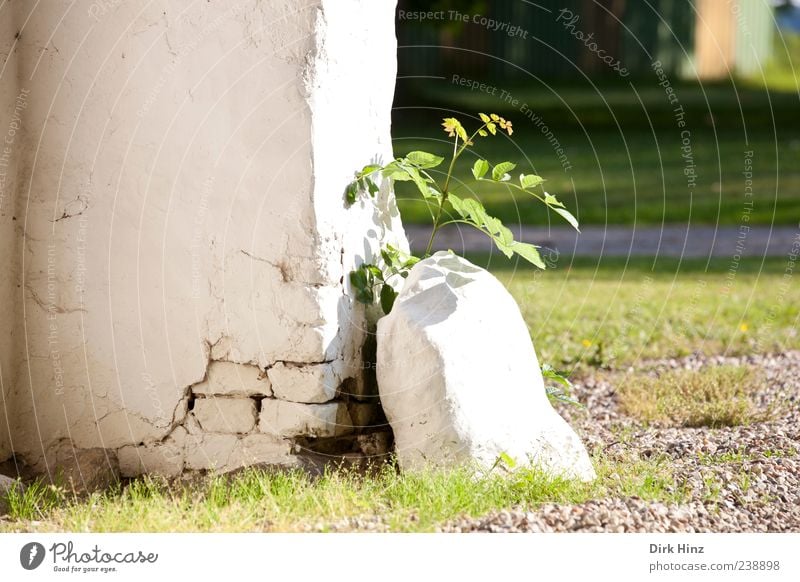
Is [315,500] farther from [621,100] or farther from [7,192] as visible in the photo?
[621,100]

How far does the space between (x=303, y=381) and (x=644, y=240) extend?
7649mm

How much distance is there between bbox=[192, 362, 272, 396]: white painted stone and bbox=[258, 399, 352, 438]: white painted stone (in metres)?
0.07

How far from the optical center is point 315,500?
386 cm

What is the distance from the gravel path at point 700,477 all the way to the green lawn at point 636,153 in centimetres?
319

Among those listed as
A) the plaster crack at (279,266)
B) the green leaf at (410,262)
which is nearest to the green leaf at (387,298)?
the green leaf at (410,262)

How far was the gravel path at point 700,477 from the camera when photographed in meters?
3.74

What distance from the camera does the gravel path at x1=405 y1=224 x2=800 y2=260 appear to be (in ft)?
34.9

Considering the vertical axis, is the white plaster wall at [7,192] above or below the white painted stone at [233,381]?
above

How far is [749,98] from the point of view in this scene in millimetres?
21281

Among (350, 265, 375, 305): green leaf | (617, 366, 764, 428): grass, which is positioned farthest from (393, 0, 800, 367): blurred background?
(350, 265, 375, 305): green leaf

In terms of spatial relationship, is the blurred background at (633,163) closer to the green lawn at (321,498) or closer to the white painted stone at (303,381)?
the green lawn at (321,498)

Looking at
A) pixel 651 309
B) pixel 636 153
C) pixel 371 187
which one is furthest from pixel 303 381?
pixel 636 153

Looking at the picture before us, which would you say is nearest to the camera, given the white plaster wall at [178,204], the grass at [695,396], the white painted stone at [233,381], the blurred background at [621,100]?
the white plaster wall at [178,204]
